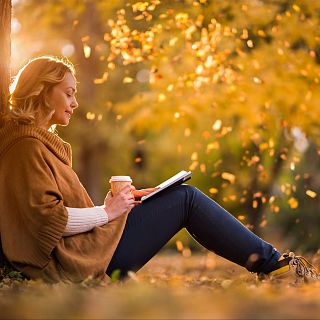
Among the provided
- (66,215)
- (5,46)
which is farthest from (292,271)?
(5,46)

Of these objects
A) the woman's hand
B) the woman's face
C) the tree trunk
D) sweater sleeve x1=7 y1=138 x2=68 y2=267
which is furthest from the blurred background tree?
sweater sleeve x1=7 y1=138 x2=68 y2=267

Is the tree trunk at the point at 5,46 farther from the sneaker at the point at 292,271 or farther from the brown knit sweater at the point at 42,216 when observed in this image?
the sneaker at the point at 292,271

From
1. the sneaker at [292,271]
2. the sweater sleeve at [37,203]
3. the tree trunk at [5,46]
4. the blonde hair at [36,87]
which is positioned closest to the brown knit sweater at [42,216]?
the sweater sleeve at [37,203]

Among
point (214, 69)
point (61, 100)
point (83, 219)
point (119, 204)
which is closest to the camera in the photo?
point (83, 219)

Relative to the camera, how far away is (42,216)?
4.24 meters

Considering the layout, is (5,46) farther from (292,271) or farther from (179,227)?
(292,271)

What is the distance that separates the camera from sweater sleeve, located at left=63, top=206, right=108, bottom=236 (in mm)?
4309

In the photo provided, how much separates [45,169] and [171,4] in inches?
119

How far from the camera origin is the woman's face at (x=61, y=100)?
4602mm

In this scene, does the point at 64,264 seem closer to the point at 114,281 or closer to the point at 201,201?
the point at 114,281

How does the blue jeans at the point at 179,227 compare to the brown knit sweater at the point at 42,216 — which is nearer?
the brown knit sweater at the point at 42,216

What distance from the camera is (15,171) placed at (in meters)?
4.34

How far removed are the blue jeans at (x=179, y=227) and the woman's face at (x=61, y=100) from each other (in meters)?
0.69

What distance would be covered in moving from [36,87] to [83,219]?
82 centimetres
